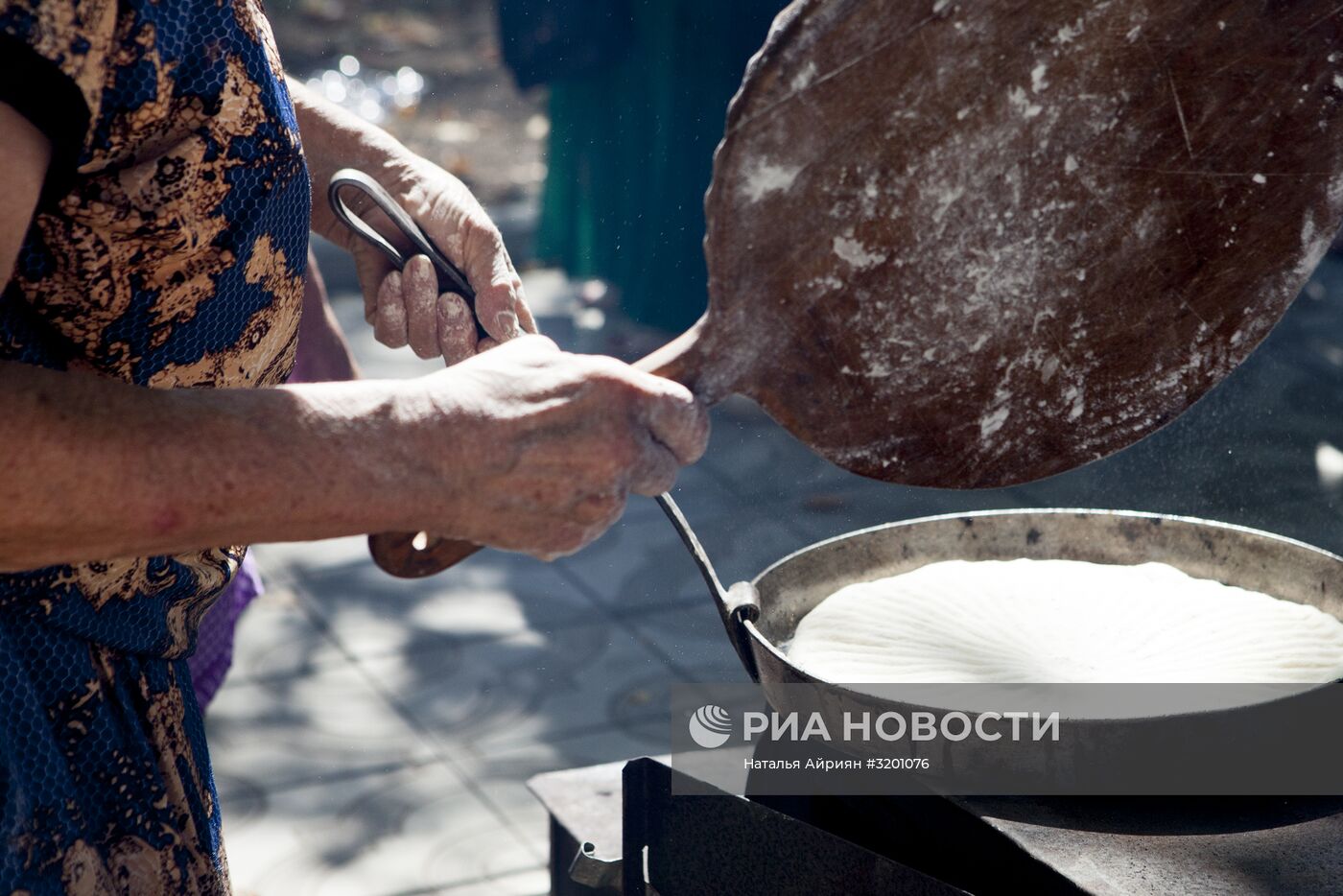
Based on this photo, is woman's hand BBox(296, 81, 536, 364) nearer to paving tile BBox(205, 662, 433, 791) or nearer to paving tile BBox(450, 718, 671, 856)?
paving tile BBox(450, 718, 671, 856)

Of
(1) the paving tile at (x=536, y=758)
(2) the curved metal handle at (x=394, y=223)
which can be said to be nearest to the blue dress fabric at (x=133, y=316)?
(2) the curved metal handle at (x=394, y=223)

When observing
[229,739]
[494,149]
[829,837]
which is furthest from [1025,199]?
[494,149]

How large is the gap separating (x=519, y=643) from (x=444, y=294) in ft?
8.00

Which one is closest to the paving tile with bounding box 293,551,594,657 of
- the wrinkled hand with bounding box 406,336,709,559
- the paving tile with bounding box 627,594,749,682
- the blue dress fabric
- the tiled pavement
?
the tiled pavement

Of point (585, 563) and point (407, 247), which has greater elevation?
point (407, 247)

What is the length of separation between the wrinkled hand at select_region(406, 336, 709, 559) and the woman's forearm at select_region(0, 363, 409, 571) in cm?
5

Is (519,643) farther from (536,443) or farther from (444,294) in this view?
(536,443)

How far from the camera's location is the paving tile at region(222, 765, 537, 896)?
299 cm

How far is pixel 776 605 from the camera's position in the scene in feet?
5.74

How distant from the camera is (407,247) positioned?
161cm

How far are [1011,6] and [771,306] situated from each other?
14.9 inches

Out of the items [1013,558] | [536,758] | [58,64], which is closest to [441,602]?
[536,758]

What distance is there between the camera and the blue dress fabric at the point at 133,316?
1073 millimetres

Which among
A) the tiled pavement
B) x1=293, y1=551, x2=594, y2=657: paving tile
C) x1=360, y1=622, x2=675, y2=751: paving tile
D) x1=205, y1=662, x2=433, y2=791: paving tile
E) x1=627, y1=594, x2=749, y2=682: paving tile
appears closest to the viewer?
the tiled pavement
